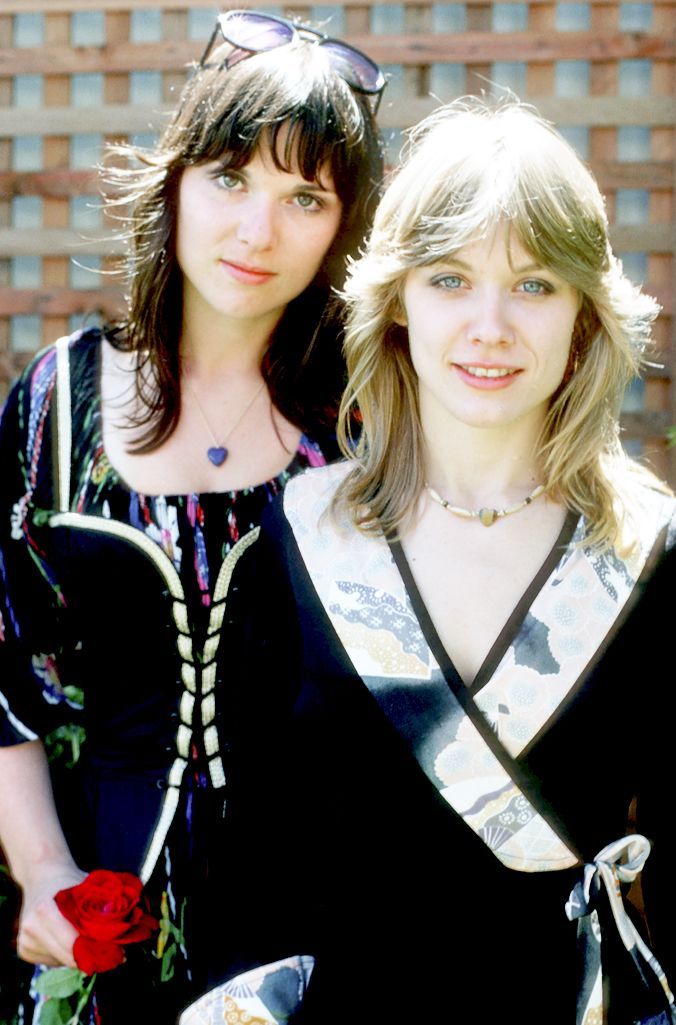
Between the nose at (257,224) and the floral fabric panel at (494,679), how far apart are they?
589mm

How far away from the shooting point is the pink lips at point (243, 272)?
1957 millimetres

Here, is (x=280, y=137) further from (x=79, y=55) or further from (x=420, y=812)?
(x=79, y=55)

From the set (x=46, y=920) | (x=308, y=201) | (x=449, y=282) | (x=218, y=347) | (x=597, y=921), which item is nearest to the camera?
(x=597, y=921)

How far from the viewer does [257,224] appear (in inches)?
75.6

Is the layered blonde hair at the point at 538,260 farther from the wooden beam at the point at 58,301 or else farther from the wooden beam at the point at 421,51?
the wooden beam at the point at 58,301

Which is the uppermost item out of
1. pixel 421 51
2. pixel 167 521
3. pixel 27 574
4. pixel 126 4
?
pixel 126 4

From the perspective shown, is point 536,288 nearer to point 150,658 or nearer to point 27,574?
point 150,658

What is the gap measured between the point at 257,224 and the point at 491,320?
0.53 m

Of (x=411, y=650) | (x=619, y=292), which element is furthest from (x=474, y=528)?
(x=619, y=292)

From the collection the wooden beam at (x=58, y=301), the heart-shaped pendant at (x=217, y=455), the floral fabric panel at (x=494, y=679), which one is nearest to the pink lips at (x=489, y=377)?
the floral fabric panel at (x=494, y=679)

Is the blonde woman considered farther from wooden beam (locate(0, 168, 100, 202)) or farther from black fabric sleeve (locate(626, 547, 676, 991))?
wooden beam (locate(0, 168, 100, 202))

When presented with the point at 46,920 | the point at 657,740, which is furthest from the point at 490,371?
the point at 46,920

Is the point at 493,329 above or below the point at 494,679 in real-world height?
above

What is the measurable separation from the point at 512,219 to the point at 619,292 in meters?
0.21
